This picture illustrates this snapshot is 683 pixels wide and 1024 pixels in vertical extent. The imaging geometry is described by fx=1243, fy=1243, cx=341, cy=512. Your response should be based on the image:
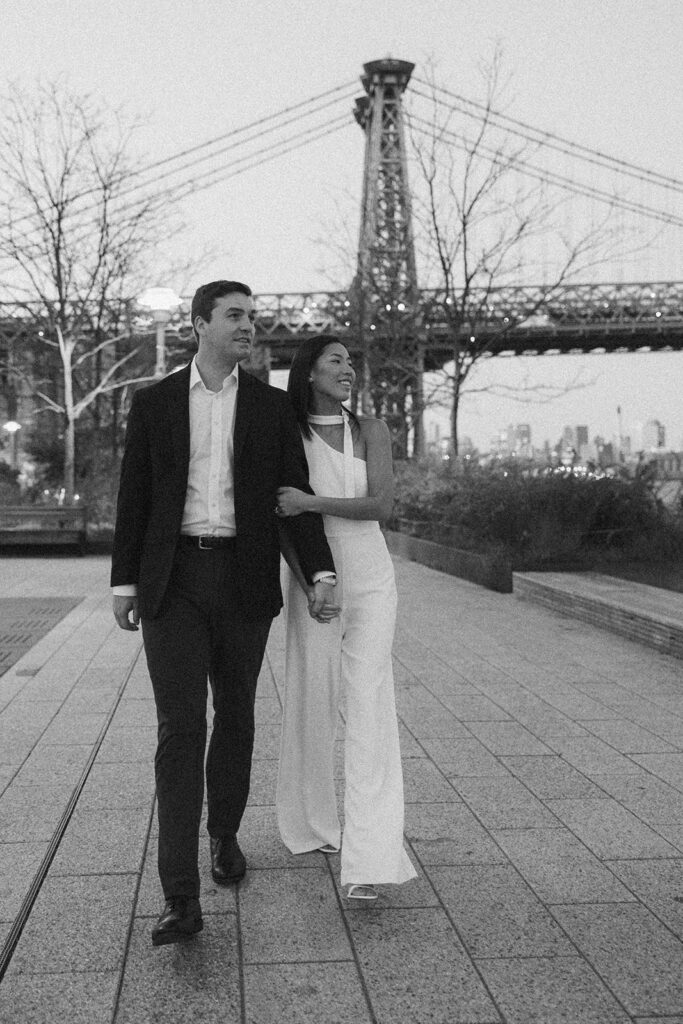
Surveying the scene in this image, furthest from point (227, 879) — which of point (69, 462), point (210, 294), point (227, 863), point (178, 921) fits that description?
point (69, 462)

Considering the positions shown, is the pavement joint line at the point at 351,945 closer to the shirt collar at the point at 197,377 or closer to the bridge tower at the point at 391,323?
the shirt collar at the point at 197,377

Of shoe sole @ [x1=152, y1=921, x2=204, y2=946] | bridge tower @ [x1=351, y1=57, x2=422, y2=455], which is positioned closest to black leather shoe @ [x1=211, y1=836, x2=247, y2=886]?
shoe sole @ [x1=152, y1=921, x2=204, y2=946]

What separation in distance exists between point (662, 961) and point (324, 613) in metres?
1.34

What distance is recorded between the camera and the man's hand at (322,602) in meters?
3.70

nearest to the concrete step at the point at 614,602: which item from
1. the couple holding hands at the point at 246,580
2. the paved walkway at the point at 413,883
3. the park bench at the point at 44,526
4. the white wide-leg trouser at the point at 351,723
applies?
the paved walkway at the point at 413,883

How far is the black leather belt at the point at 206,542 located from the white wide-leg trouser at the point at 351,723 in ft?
1.29

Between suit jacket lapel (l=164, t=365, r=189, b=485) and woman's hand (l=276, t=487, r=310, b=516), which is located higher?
suit jacket lapel (l=164, t=365, r=189, b=485)

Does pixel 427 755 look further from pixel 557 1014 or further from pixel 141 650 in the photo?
pixel 141 650

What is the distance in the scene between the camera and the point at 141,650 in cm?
912

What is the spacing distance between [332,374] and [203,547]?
2.38ft

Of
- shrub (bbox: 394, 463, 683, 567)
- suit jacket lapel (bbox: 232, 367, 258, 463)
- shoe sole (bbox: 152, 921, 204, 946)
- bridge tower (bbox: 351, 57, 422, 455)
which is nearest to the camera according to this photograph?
shoe sole (bbox: 152, 921, 204, 946)

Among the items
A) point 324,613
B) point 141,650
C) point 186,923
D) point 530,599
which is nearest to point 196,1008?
point 186,923

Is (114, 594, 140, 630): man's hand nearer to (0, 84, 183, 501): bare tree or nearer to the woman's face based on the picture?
the woman's face

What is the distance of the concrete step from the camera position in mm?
8922
